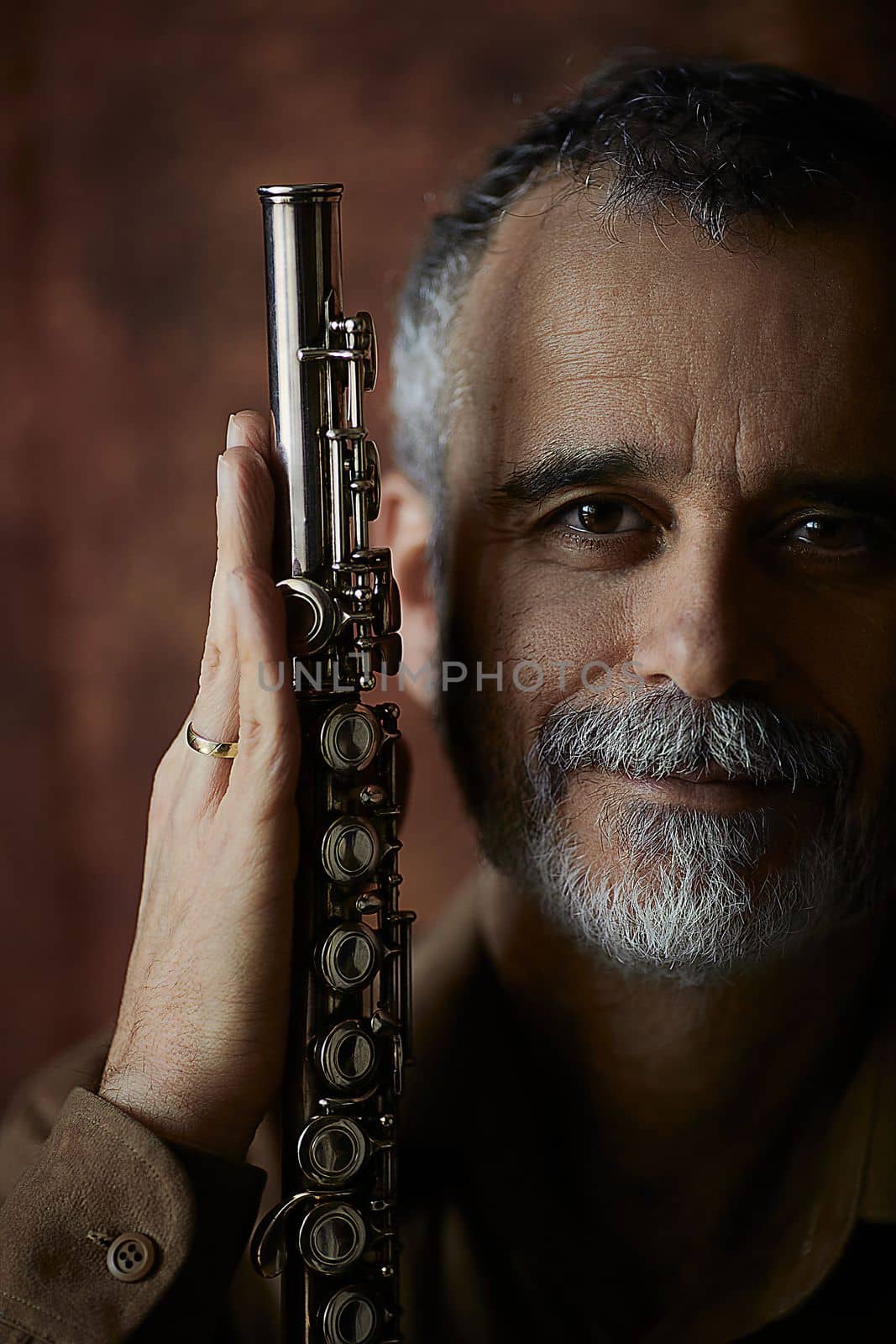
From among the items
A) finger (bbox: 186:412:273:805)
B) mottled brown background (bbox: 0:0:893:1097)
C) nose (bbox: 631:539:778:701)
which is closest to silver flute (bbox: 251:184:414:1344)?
finger (bbox: 186:412:273:805)

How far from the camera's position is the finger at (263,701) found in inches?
36.3

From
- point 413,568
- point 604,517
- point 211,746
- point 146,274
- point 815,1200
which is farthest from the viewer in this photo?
point 146,274

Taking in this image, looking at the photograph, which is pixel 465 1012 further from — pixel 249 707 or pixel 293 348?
pixel 293 348

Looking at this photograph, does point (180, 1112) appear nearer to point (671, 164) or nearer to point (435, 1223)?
point (435, 1223)

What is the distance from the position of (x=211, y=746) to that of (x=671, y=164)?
66cm

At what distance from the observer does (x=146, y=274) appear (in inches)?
61.1

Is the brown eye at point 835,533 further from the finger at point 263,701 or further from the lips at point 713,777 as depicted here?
the finger at point 263,701

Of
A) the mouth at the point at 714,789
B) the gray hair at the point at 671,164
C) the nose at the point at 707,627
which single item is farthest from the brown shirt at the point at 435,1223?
the gray hair at the point at 671,164

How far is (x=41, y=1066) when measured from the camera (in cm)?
172

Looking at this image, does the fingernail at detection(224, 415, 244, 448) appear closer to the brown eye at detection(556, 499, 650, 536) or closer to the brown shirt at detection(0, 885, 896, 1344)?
the brown eye at detection(556, 499, 650, 536)

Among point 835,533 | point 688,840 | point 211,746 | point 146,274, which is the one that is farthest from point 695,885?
point 146,274

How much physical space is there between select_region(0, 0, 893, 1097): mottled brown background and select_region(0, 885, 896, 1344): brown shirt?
467 millimetres

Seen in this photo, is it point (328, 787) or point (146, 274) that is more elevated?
point (146, 274)

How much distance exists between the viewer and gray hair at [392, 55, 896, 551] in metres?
1.04
